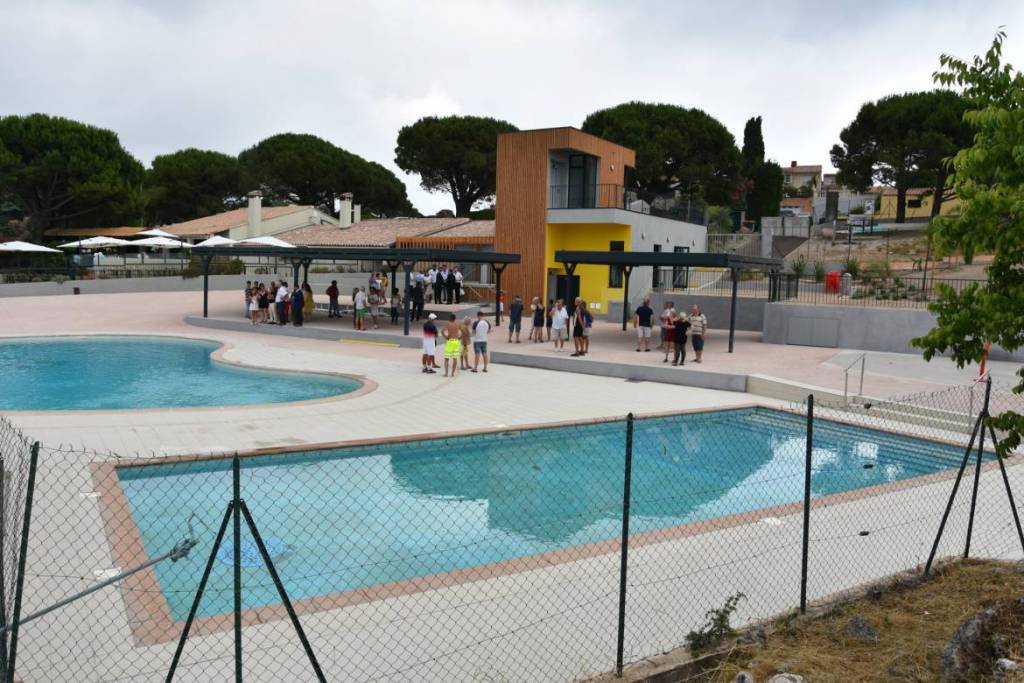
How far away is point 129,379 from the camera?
57.9 feet

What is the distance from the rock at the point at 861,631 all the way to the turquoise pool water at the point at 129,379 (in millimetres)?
12370

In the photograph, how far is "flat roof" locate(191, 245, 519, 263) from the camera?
23.0 meters

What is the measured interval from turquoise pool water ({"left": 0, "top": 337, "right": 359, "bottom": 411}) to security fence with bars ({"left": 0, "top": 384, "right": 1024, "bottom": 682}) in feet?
17.2

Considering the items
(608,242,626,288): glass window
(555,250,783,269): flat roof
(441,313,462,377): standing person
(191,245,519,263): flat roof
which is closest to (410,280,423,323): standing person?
(191,245,519,263): flat roof

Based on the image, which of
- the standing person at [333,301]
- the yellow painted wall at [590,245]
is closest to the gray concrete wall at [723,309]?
the yellow painted wall at [590,245]

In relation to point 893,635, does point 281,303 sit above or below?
above

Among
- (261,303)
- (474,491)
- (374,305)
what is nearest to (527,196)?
(374,305)

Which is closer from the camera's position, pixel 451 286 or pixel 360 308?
pixel 360 308

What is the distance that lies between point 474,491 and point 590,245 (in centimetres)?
2253

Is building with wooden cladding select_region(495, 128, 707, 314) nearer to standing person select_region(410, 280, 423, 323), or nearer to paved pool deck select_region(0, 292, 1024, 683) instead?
standing person select_region(410, 280, 423, 323)

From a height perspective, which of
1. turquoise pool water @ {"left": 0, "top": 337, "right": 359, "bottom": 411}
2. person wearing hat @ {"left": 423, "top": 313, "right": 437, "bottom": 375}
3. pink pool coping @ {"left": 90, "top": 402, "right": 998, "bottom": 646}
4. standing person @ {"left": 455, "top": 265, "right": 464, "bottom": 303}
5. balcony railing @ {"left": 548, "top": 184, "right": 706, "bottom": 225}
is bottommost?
pink pool coping @ {"left": 90, "top": 402, "right": 998, "bottom": 646}

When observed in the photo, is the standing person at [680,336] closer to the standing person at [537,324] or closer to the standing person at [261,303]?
the standing person at [537,324]

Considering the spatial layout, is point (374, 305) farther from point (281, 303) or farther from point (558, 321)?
point (558, 321)

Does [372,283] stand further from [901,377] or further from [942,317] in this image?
[942,317]
